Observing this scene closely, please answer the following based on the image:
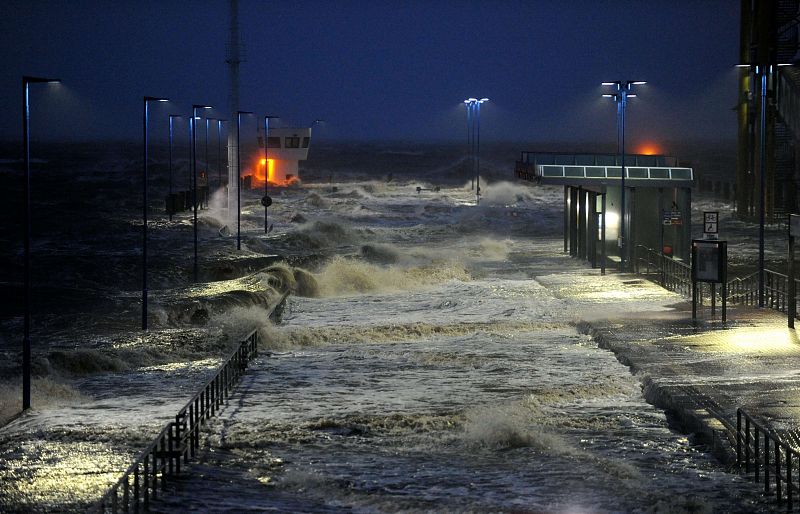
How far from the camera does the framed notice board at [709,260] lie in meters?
27.8

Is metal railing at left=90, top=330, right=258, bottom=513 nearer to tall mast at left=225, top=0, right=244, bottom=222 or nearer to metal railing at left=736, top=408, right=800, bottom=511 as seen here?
metal railing at left=736, top=408, right=800, bottom=511

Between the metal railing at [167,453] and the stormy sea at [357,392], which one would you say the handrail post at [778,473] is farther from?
the metal railing at [167,453]

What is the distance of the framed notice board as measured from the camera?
27797mm

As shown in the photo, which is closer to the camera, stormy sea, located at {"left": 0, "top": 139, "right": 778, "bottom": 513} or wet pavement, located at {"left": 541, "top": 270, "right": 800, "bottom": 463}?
stormy sea, located at {"left": 0, "top": 139, "right": 778, "bottom": 513}

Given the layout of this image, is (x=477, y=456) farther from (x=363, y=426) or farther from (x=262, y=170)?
(x=262, y=170)

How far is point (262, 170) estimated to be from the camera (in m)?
143

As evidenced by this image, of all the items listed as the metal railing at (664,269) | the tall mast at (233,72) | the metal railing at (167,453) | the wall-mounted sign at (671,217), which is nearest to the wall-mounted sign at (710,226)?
the metal railing at (664,269)

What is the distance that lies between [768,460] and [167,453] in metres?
7.75

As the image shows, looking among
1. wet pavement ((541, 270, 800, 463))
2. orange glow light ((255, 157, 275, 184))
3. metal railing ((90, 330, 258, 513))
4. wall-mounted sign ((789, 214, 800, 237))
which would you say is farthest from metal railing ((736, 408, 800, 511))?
orange glow light ((255, 157, 275, 184))

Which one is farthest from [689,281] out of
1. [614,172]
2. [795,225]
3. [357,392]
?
[357,392]

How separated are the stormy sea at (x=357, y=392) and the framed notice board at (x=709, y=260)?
332cm

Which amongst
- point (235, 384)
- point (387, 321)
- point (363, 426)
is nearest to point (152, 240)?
point (387, 321)

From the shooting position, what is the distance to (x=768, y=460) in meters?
14.7

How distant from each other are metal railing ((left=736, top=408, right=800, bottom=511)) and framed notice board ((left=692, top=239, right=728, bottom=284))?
37.7 feet
